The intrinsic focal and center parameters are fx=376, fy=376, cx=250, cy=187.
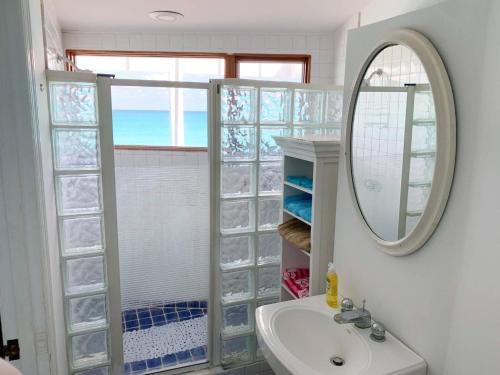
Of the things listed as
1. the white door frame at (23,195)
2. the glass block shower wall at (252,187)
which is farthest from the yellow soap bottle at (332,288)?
the white door frame at (23,195)

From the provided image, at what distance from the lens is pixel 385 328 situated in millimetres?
1300

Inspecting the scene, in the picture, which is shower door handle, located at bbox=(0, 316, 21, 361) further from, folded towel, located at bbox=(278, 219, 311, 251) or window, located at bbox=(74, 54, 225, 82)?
window, located at bbox=(74, 54, 225, 82)

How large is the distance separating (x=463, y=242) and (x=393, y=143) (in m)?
0.40

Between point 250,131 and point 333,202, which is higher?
point 250,131

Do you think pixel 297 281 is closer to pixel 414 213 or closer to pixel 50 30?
pixel 414 213

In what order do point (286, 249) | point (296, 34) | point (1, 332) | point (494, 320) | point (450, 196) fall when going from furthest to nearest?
point (296, 34)
point (286, 249)
point (1, 332)
point (450, 196)
point (494, 320)

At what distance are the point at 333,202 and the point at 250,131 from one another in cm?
62

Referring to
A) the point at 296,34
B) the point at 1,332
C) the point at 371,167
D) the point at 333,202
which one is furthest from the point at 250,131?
the point at 1,332

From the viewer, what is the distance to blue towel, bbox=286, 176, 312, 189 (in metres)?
1.76

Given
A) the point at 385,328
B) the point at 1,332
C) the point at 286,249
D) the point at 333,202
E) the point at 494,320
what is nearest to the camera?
the point at 494,320

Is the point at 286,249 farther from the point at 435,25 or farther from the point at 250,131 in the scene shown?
the point at 435,25

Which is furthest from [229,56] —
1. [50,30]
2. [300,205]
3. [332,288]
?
[332,288]

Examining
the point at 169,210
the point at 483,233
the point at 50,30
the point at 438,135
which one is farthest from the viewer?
the point at 169,210

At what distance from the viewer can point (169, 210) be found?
2.38 meters
